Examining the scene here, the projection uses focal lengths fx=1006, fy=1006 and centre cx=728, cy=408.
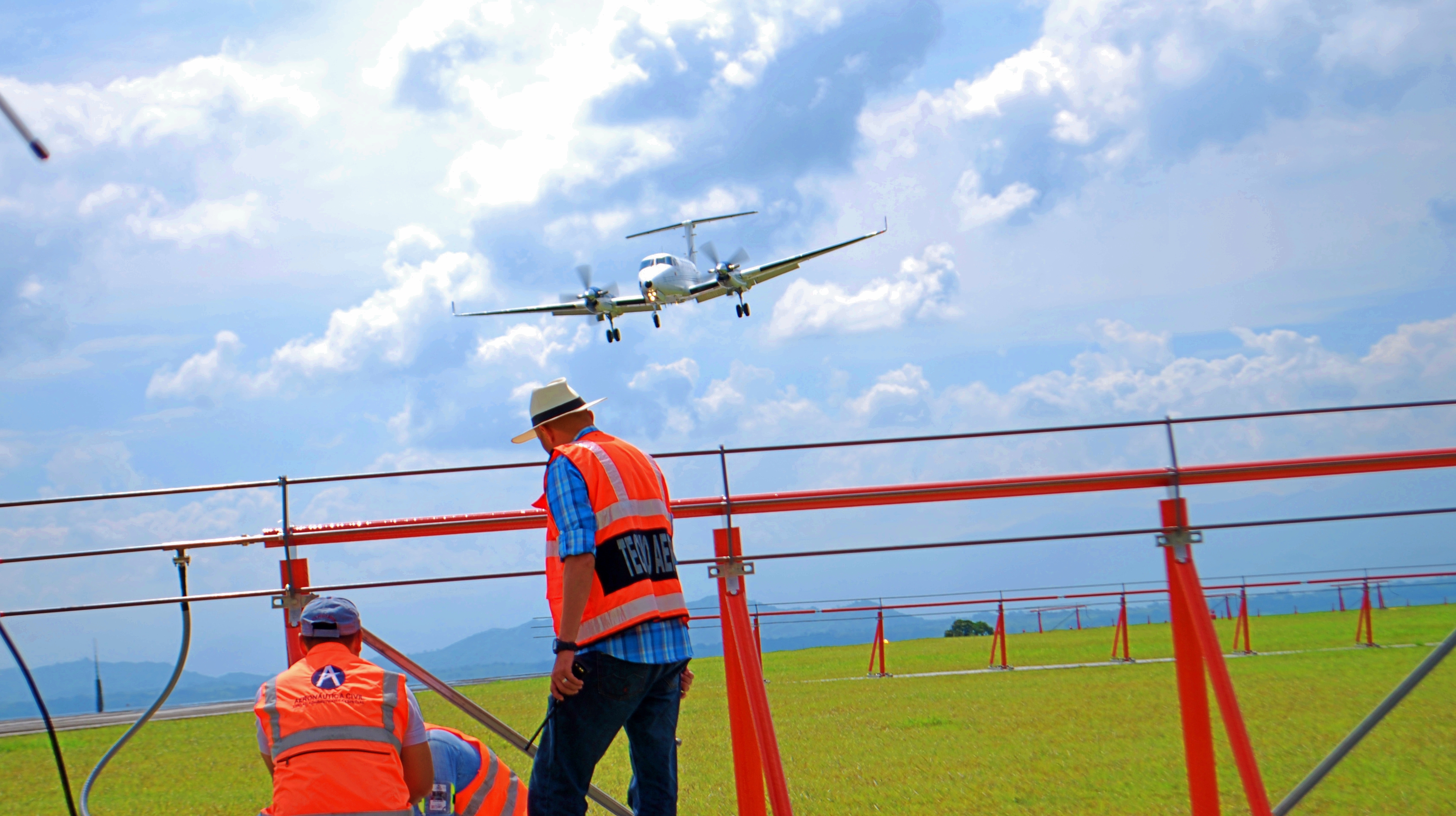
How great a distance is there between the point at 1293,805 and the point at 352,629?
14.3ft

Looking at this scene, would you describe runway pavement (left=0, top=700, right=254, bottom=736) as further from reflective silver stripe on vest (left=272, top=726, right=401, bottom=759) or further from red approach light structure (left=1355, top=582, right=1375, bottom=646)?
red approach light structure (left=1355, top=582, right=1375, bottom=646)

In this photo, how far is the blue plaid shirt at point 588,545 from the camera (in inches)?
143

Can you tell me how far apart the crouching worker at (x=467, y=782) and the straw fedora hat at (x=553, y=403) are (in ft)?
4.44

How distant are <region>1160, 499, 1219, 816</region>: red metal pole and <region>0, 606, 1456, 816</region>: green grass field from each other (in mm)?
136

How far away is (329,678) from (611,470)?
3.99 ft

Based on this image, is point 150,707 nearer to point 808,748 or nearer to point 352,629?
point 352,629

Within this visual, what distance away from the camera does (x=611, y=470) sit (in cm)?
376

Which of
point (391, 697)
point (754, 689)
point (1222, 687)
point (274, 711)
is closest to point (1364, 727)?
point (1222, 687)

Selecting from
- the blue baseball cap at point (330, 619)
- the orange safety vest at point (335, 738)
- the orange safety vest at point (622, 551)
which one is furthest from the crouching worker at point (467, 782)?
the orange safety vest at point (622, 551)

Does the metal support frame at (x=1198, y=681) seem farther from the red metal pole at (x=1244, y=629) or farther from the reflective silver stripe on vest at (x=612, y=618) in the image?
the red metal pole at (x=1244, y=629)

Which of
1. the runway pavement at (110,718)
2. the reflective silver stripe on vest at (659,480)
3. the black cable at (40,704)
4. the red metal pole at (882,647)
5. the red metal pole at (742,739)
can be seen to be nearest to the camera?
the black cable at (40,704)

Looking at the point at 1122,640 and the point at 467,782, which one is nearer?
the point at 467,782

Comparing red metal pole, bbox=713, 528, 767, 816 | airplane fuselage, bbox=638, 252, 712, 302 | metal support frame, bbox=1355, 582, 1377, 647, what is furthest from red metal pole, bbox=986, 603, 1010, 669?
airplane fuselage, bbox=638, 252, 712, 302

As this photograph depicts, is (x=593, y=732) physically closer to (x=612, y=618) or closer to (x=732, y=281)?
(x=612, y=618)
